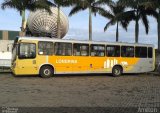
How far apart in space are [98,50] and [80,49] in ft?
4.90

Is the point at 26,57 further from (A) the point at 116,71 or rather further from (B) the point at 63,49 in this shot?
(A) the point at 116,71

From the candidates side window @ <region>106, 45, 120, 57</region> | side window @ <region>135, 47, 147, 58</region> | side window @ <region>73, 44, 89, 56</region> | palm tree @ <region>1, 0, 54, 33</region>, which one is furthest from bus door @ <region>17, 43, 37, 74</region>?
palm tree @ <region>1, 0, 54, 33</region>

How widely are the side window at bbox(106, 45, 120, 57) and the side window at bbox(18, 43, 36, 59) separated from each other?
231 inches

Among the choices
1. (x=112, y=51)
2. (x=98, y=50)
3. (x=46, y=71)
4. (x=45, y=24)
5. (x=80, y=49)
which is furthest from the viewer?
(x=45, y=24)

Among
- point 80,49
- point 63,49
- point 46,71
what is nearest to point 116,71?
point 80,49

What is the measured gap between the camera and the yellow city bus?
25.5 metres

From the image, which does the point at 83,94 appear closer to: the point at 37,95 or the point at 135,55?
the point at 37,95

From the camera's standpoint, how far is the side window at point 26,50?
25.3m

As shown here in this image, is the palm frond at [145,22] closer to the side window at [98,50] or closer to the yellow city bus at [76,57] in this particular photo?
the yellow city bus at [76,57]

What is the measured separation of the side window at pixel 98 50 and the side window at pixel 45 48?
124 inches

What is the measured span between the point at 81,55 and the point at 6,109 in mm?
16351

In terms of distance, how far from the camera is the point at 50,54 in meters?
26.4

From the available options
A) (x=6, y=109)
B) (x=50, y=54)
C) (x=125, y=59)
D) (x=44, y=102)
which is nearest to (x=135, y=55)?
(x=125, y=59)

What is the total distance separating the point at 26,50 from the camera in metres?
25.4
